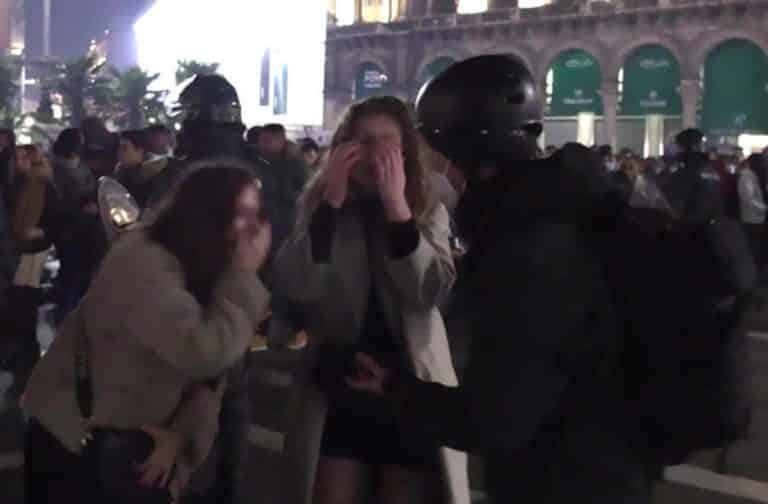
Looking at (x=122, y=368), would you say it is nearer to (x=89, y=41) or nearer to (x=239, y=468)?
(x=239, y=468)

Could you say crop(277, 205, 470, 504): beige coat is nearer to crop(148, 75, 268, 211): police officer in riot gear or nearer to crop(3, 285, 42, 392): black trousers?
crop(148, 75, 268, 211): police officer in riot gear

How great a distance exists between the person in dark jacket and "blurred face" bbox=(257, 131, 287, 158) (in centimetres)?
542

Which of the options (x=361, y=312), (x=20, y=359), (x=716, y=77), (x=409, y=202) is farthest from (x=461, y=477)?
(x=716, y=77)

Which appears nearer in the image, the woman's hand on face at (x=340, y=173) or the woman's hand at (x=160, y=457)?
the woman's hand at (x=160, y=457)

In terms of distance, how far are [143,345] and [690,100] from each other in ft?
97.3

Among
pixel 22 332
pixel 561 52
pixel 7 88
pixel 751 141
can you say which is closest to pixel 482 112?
pixel 22 332

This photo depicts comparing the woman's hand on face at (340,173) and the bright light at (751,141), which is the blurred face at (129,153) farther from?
the bright light at (751,141)

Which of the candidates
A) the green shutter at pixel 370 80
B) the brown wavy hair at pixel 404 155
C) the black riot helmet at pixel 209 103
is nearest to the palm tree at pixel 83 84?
the green shutter at pixel 370 80

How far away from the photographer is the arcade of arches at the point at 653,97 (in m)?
29.4

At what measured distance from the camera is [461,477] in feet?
9.81

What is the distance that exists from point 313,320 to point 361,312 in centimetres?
15

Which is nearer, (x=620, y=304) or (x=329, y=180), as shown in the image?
(x=620, y=304)

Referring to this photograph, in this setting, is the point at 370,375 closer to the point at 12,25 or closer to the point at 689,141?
the point at 689,141

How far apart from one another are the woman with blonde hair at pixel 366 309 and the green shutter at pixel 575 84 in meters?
30.5
